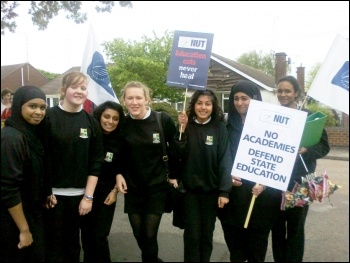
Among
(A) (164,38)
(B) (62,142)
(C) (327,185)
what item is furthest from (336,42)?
(B) (62,142)

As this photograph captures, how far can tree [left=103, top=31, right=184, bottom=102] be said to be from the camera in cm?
Result: 405

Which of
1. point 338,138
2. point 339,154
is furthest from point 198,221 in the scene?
point 338,138

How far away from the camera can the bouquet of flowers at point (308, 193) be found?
118 inches

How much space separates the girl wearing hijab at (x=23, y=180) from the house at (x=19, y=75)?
3.78ft

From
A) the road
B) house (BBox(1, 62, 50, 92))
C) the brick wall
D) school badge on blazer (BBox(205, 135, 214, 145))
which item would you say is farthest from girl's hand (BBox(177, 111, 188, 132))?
the brick wall

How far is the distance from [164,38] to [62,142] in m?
2.03

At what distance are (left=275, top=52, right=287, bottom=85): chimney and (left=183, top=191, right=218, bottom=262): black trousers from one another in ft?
5.50

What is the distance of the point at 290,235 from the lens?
3309 mm

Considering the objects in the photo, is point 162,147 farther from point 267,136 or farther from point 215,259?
point 215,259

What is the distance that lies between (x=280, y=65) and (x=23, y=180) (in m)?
3.04

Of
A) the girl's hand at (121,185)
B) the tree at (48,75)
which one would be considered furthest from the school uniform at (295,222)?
the tree at (48,75)

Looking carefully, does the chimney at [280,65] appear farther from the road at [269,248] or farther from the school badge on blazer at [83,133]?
the school badge on blazer at [83,133]

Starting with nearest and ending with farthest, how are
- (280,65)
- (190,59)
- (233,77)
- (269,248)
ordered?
(190,59) → (233,77) → (280,65) → (269,248)

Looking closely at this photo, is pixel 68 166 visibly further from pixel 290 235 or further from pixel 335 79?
pixel 335 79
